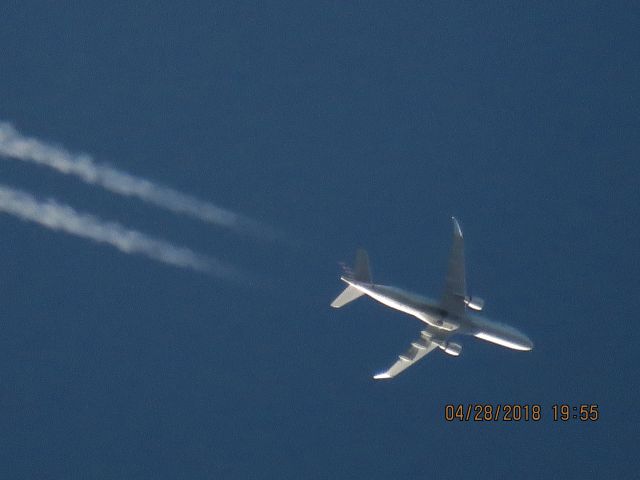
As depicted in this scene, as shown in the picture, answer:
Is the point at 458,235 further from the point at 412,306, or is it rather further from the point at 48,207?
the point at 48,207

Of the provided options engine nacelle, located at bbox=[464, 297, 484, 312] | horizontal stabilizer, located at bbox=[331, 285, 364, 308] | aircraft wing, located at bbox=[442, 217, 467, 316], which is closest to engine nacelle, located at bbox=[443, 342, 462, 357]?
aircraft wing, located at bbox=[442, 217, 467, 316]

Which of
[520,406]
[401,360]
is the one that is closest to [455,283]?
[401,360]

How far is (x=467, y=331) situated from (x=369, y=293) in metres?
4.85

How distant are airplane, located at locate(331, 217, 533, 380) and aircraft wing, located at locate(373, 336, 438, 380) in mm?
125

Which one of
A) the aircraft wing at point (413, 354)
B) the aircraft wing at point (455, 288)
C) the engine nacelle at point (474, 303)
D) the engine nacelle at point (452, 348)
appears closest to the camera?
the aircraft wing at point (455, 288)

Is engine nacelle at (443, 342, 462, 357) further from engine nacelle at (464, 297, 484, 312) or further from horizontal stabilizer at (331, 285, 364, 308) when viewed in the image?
horizontal stabilizer at (331, 285, 364, 308)

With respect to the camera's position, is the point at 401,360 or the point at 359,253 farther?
the point at 401,360

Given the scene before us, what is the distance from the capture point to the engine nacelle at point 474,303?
54.6m

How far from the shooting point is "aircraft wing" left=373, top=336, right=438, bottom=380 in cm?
5831

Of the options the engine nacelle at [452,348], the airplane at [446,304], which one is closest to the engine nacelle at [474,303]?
the airplane at [446,304]

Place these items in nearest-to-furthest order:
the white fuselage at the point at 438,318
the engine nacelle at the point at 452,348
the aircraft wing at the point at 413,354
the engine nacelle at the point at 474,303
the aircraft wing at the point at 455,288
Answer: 1. the white fuselage at the point at 438,318
2. the aircraft wing at the point at 455,288
3. the engine nacelle at the point at 474,303
4. the engine nacelle at the point at 452,348
5. the aircraft wing at the point at 413,354

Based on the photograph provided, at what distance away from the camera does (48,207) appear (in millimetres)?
54250

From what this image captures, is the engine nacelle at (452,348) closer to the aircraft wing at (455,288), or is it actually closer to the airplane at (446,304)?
the airplane at (446,304)

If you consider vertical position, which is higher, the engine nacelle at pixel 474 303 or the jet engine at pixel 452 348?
the engine nacelle at pixel 474 303
